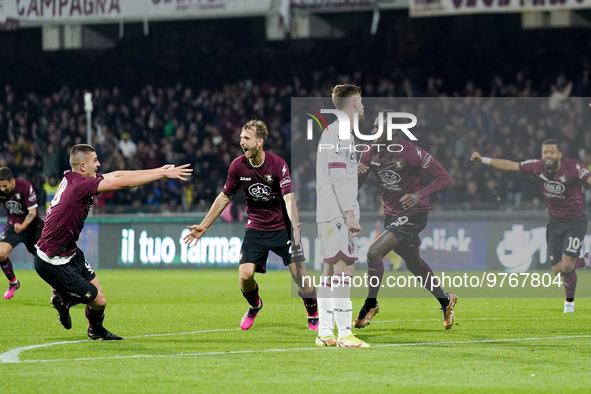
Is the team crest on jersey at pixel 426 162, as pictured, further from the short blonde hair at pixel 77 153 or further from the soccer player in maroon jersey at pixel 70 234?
the short blonde hair at pixel 77 153

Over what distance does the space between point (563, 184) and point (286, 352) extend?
614 centimetres

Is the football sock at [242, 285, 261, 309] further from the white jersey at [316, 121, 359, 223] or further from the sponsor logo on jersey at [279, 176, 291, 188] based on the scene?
the white jersey at [316, 121, 359, 223]

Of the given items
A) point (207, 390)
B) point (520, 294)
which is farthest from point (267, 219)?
point (520, 294)

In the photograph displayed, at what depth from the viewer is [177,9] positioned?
97.6 feet

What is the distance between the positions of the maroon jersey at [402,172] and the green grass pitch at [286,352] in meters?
1.43

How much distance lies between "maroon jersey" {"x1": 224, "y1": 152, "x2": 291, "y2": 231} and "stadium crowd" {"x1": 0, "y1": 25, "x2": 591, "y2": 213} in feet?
34.5

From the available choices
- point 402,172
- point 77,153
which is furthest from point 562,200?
point 77,153

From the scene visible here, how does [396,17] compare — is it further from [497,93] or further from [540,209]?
[540,209]

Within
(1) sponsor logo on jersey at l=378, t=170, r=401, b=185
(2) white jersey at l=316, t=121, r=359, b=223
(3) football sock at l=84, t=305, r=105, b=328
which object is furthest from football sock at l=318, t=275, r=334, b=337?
(1) sponsor logo on jersey at l=378, t=170, r=401, b=185

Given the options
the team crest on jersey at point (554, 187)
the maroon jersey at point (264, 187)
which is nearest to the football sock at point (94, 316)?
the maroon jersey at point (264, 187)

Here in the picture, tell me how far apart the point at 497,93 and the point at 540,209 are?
347 inches

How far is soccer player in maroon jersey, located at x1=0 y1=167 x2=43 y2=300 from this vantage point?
15.5 m

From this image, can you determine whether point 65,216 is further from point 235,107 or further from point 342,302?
point 235,107

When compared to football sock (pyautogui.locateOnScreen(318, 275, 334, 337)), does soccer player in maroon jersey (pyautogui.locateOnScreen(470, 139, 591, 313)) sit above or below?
above
